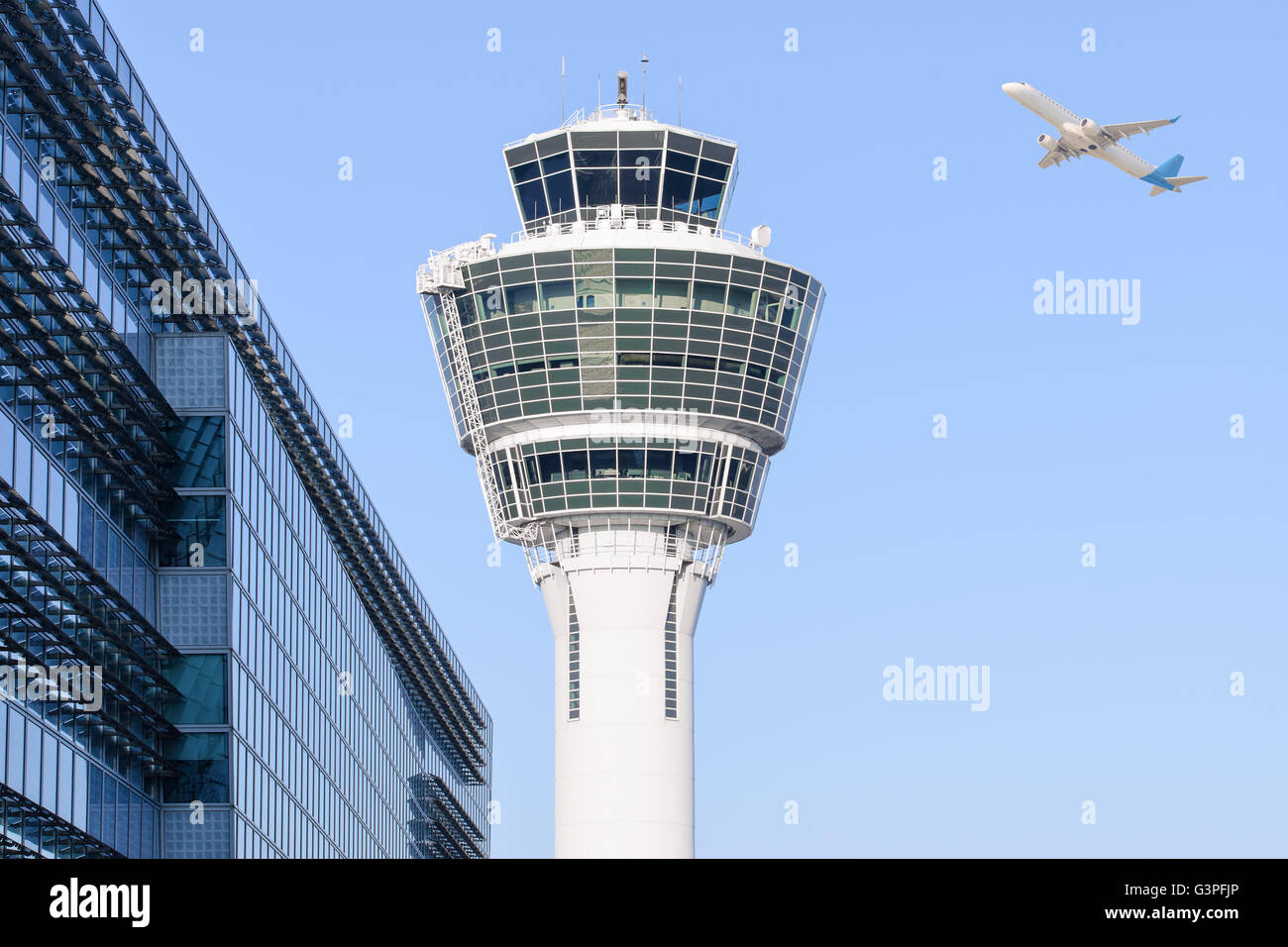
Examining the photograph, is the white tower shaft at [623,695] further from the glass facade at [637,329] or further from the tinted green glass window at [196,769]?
the tinted green glass window at [196,769]

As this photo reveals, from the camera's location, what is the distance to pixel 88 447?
72.9 meters

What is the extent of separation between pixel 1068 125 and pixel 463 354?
41202mm

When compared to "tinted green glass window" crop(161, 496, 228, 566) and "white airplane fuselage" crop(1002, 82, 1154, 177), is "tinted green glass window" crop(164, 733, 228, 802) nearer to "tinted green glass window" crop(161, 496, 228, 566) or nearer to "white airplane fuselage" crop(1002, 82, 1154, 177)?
"tinted green glass window" crop(161, 496, 228, 566)

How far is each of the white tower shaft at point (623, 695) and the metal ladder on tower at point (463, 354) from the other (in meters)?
4.41

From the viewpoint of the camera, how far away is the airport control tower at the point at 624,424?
131 m

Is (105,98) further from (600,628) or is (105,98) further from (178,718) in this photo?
(600,628)

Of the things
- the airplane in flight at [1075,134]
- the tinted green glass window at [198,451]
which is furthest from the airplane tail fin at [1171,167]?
the tinted green glass window at [198,451]

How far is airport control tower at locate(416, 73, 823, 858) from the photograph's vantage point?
131 metres

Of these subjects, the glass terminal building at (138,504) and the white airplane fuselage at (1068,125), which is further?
the white airplane fuselage at (1068,125)

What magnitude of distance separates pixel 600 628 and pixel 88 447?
2491 inches

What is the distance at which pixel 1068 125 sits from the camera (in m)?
121

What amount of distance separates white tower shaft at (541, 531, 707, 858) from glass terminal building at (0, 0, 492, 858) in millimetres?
24074
